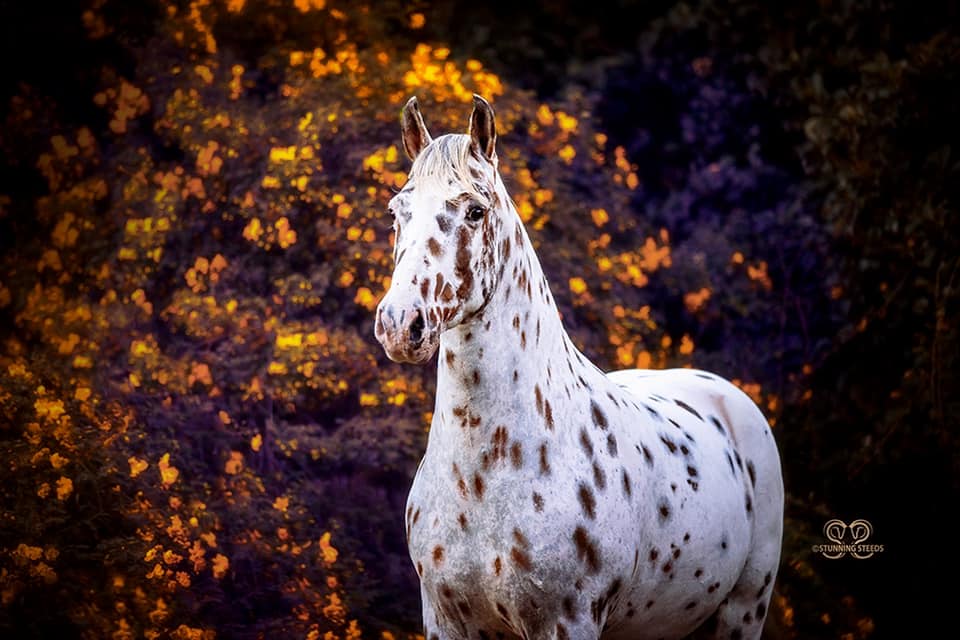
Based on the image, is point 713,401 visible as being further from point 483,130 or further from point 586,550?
point 483,130

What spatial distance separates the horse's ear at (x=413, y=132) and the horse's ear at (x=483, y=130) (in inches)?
5.6

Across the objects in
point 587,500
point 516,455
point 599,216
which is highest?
point 599,216

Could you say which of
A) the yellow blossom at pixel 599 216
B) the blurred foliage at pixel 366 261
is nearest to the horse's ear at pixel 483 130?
the blurred foliage at pixel 366 261

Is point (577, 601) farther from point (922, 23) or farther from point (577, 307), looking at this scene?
point (922, 23)

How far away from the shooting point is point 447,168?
7.34ft

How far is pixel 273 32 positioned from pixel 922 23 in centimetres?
364

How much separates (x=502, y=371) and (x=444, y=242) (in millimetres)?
359

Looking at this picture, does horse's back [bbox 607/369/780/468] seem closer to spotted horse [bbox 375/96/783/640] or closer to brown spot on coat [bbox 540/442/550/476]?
spotted horse [bbox 375/96/783/640]

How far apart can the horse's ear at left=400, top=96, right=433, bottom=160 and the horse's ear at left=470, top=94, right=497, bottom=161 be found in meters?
0.14

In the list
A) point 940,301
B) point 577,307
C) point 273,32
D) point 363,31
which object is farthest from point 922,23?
point 273,32

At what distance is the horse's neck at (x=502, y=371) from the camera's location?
2.34 meters

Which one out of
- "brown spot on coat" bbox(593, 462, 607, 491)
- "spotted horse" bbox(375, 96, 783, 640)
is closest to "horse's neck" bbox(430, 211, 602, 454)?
"spotted horse" bbox(375, 96, 783, 640)

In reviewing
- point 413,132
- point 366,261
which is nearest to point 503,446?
point 413,132

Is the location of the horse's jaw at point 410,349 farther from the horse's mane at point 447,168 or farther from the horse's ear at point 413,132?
the horse's ear at point 413,132
